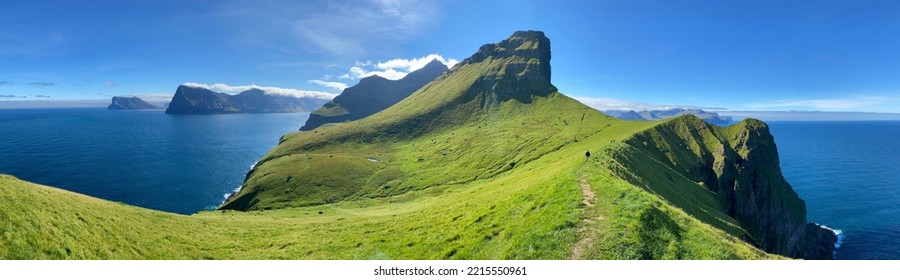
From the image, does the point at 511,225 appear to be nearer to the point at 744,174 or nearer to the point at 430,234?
the point at 430,234

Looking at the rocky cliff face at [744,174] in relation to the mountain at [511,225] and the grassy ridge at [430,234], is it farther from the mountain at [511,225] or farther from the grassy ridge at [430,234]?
the grassy ridge at [430,234]

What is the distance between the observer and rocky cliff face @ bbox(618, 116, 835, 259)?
8562cm

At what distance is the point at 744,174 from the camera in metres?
96.6

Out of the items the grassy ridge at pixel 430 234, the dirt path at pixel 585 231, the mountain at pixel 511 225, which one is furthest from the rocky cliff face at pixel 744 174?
the grassy ridge at pixel 430 234

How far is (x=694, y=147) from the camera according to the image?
97750 mm

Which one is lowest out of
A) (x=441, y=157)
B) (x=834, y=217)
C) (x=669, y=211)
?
(x=834, y=217)

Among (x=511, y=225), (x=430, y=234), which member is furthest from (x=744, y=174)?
(x=430, y=234)

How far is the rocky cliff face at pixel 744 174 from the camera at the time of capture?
85.6 m

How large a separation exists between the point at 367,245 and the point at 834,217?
17960cm

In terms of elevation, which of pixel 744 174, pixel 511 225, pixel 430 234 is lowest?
pixel 744 174

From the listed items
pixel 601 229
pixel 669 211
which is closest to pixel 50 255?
pixel 601 229

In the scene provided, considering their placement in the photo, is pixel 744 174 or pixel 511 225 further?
pixel 744 174

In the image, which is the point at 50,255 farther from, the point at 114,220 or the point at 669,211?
the point at 669,211

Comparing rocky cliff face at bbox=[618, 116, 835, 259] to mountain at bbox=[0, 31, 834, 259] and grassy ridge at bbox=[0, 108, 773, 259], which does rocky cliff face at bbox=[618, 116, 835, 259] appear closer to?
mountain at bbox=[0, 31, 834, 259]
